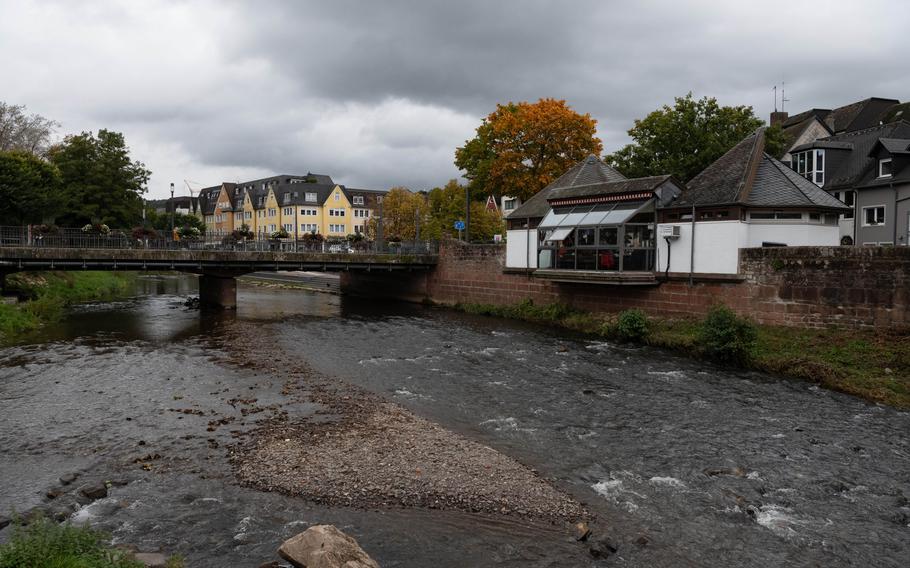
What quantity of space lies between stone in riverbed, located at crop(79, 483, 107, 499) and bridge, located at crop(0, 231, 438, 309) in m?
24.9

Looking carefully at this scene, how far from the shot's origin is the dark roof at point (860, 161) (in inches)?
1480

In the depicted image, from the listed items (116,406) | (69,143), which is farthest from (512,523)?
(69,143)

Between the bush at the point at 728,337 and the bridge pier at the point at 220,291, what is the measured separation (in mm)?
28429

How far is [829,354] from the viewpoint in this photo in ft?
66.3

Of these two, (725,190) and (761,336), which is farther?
(725,190)

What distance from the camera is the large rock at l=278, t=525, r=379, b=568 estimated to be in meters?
7.05

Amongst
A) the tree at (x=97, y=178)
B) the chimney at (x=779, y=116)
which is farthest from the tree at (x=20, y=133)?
the chimney at (x=779, y=116)

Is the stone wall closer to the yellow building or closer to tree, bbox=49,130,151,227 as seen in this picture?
tree, bbox=49,130,151,227

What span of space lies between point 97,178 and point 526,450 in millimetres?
59721

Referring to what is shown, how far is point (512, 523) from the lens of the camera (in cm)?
938

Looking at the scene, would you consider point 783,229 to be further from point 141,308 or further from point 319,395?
point 141,308

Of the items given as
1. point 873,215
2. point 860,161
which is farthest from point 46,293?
point 860,161

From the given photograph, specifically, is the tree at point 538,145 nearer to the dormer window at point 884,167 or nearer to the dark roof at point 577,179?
the dark roof at point 577,179

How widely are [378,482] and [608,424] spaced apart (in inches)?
251
